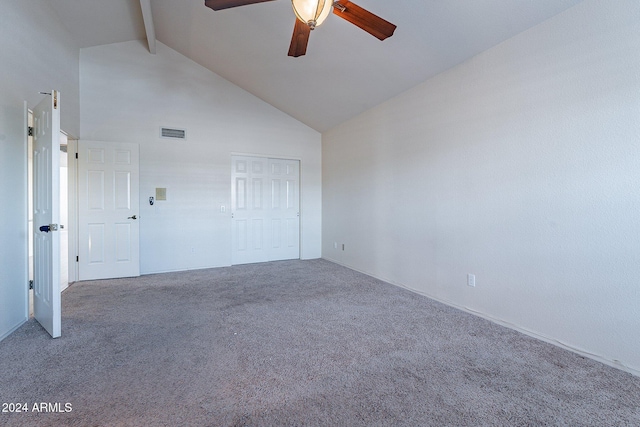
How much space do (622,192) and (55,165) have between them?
4.18 meters

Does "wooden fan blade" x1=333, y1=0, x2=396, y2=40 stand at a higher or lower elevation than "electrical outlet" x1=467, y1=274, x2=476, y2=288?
higher

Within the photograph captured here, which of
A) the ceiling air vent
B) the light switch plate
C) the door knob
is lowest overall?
the door knob

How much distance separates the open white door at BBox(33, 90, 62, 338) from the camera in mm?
2281

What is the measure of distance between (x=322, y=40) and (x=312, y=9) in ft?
6.11

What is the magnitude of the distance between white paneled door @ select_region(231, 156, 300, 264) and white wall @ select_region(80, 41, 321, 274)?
0.61 feet

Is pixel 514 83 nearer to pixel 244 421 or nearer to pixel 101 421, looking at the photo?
pixel 244 421

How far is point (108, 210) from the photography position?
420 centimetres

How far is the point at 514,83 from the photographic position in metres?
2.52

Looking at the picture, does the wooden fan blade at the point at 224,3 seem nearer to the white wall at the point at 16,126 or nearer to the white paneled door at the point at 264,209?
the white wall at the point at 16,126

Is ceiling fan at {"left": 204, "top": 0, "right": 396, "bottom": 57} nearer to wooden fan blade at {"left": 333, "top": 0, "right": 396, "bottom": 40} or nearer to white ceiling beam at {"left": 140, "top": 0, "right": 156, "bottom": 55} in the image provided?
wooden fan blade at {"left": 333, "top": 0, "right": 396, "bottom": 40}

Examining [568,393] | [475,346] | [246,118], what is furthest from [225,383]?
[246,118]

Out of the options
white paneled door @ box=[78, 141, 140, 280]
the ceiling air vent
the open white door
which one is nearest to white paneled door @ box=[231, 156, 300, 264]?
the ceiling air vent

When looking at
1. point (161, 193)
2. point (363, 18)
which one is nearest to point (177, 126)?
point (161, 193)

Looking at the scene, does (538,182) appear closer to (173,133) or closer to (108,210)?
(173,133)
